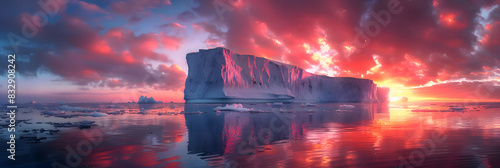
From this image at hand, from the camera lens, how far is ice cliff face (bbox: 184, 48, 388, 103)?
35.8m

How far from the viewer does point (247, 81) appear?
128 ft

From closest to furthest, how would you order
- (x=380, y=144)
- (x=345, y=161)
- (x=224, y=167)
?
(x=224, y=167)
(x=345, y=161)
(x=380, y=144)

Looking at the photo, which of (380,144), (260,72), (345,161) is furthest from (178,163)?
(260,72)

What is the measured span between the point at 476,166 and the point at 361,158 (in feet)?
5.64

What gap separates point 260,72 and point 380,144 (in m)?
36.0

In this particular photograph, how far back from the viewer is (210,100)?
120 feet

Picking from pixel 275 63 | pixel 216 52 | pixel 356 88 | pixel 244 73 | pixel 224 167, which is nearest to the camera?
pixel 224 167

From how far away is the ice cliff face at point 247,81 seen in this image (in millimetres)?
35750

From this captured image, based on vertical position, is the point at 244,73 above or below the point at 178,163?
above

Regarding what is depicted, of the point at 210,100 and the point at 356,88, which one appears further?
the point at 356,88

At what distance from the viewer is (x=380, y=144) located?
5.77 meters

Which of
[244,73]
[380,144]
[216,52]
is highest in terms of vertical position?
[216,52]

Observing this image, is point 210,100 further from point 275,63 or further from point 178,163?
point 178,163

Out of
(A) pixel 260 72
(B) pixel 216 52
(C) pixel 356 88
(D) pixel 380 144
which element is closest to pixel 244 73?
(A) pixel 260 72
